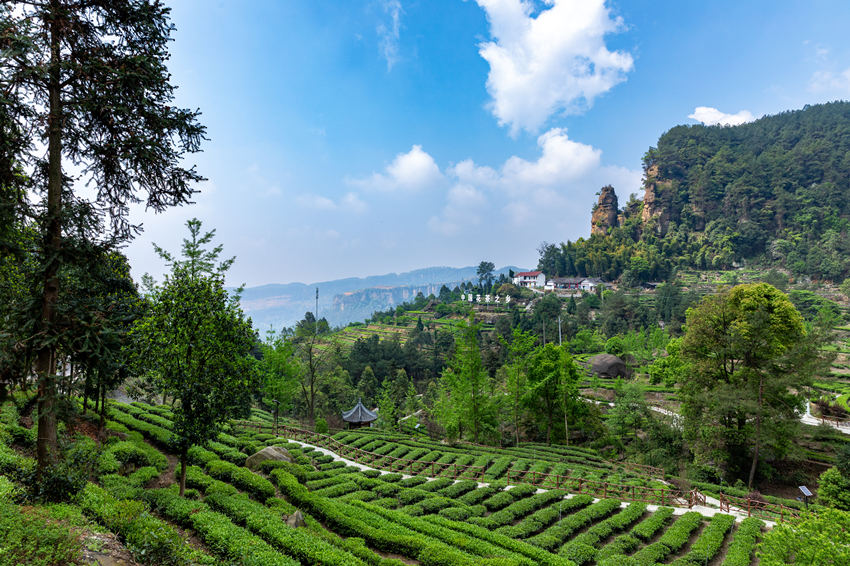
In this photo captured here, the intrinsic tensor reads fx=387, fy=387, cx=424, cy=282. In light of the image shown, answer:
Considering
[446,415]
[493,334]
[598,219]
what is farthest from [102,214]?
[598,219]

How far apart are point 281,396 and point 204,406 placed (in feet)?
64.1

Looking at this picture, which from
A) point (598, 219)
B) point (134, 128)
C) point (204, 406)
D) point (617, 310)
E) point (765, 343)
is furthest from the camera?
point (598, 219)

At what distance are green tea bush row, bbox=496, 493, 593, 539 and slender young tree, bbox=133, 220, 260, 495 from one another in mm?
9127

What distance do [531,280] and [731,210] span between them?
5745 centimetres

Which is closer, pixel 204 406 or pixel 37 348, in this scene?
pixel 37 348

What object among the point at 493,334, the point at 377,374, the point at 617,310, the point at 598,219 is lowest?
the point at 377,374

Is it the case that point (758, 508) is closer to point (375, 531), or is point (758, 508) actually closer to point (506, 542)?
point (506, 542)

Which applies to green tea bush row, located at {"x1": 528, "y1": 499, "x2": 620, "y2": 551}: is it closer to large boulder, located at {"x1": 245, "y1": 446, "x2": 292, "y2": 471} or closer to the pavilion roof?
large boulder, located at {"x1": 245, "y1": 446, "x2": 292, "y2": 471}

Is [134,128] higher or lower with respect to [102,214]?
higher

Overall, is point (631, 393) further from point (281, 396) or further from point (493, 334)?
point (493, 334)

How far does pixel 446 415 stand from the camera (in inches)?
1118

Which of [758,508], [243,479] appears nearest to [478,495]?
[243,479]

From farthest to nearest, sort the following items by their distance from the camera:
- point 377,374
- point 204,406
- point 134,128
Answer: point 377,374 < point 204,406 < point 134,128

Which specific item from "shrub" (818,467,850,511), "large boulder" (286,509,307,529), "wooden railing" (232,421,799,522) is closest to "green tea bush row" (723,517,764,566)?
"wooden railing" (232,421,799,522)
